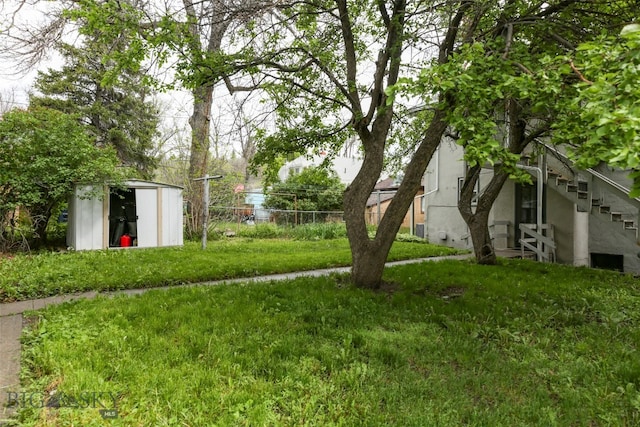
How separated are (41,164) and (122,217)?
3.01m

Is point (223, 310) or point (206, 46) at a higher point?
point (206, 46)

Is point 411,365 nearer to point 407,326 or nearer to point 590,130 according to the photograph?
point 407,326

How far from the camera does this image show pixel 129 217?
11.5m

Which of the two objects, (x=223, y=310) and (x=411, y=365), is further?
(x=223, y=310)

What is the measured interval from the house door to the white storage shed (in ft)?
33.9

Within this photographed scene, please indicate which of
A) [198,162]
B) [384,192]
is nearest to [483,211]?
[384,192]

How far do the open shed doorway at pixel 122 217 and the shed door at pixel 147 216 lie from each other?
0.30m

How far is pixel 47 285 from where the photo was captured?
539cm

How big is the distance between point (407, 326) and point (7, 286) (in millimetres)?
5734

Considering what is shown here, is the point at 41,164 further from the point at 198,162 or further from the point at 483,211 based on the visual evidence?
the point at 483,211

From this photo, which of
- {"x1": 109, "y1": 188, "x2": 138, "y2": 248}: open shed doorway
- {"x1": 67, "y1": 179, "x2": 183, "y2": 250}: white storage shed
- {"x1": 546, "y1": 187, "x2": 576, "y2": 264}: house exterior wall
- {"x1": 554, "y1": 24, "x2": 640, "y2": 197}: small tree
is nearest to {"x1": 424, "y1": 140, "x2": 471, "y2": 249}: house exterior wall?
{"x1": 546, "y1": 187, "x2": 576, "y2": 264}: house exterior wall

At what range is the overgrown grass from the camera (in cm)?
547

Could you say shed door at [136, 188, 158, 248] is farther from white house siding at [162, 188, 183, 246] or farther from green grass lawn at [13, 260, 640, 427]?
green grass lawn at [13, 260, 640, 427]

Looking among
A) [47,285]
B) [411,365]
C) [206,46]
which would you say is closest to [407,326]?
[411,365]
